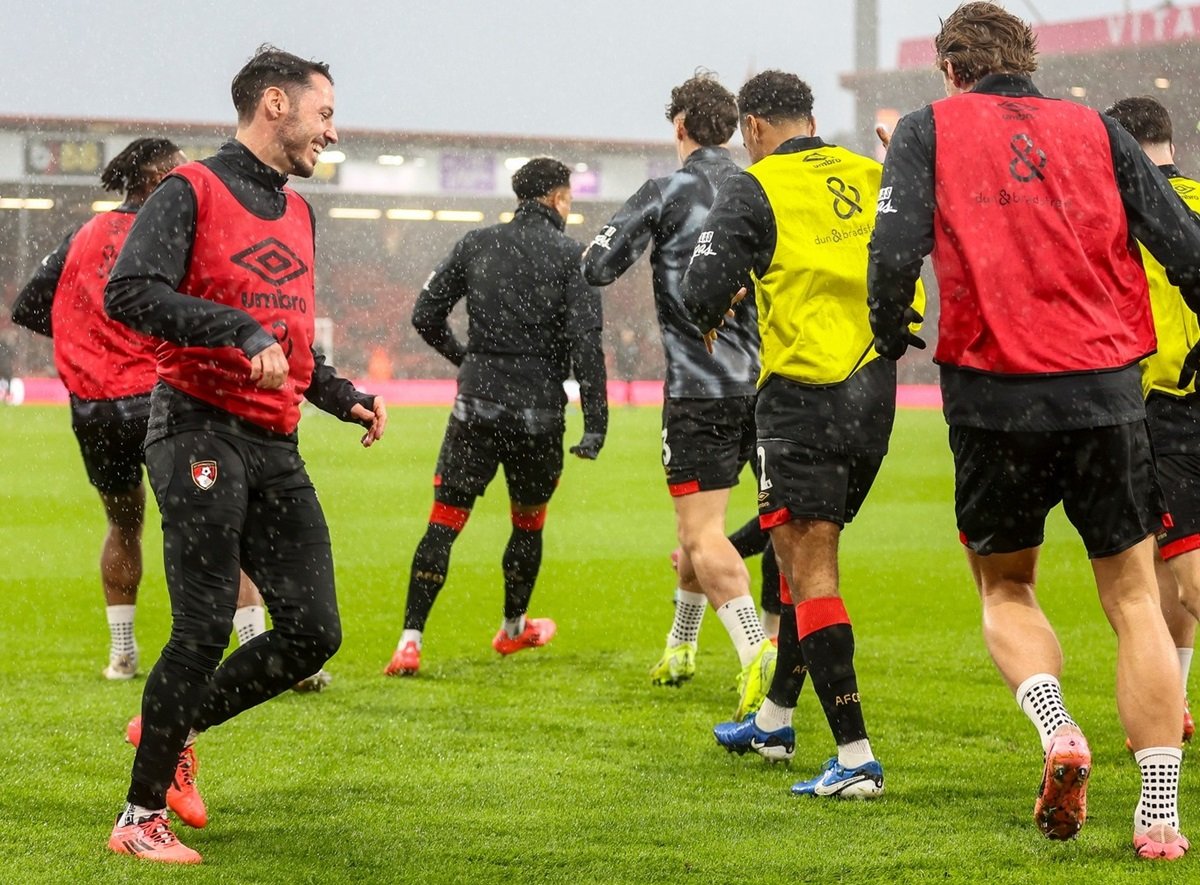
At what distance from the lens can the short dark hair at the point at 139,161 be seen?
6.04 meters

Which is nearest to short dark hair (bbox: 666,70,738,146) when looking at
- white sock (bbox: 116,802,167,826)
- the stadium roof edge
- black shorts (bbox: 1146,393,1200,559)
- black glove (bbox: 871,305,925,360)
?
black shorts (bbox: 1146,393,1200,559)

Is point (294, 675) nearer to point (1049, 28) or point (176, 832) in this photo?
point (176, 832)

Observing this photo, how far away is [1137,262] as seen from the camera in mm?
3879

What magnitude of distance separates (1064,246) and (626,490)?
1329 cm

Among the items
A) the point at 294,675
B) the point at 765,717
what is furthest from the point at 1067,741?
the point at 294,675

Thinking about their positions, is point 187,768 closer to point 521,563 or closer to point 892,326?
point 892,326

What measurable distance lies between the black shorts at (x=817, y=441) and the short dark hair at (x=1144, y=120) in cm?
125

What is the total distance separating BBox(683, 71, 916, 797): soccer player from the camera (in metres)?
4.43

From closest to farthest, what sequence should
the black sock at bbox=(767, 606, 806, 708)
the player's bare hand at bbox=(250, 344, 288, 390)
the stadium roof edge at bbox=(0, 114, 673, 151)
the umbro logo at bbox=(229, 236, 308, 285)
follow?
1. the player's bare hand at bbox=(250, 344, 288, 390)
2. the umbro logo at bbox=(229, 236, 308, 285)
3. the black sock at bbox=(767, 606, 806, 708)
4. the stadium roof edge at bbox=(0, 114, 673, 151)

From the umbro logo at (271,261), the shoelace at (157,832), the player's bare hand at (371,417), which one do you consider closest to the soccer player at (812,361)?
the player's bare hand at (371,417)

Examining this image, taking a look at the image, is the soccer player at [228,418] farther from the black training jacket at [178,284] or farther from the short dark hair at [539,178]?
the short dark hair at [539,178]

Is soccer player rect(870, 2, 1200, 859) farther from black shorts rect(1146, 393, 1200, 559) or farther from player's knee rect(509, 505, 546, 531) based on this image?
player's knee rect(509, 505, 546, 531)

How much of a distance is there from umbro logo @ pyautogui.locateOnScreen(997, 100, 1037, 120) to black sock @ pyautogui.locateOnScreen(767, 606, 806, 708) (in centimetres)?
181

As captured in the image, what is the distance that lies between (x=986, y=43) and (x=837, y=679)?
184 centimetres
